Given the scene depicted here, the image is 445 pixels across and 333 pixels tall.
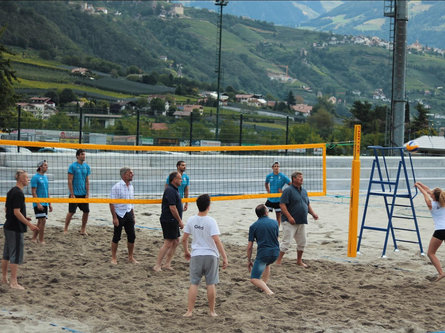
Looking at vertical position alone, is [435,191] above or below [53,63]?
below

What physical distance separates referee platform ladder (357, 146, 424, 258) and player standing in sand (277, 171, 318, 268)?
1284mm

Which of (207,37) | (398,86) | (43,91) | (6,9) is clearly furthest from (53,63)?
(398,86)

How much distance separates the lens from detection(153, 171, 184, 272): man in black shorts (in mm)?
8586

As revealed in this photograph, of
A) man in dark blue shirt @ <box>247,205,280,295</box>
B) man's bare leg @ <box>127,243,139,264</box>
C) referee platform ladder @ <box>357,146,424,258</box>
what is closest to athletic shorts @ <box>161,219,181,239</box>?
man's bare leg @ <box>127,243,139,264</box>

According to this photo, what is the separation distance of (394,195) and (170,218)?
12.0 feet

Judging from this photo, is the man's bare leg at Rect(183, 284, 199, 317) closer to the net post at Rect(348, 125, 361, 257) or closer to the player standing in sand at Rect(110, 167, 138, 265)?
the player standing in sand at Rect(110, 167, 138, 265)

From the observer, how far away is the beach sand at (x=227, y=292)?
21.4ft

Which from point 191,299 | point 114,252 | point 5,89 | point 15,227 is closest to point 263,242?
point 191,299

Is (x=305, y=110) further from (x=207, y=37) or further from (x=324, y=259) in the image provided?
(x=324, y=259)

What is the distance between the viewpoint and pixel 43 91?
3681 inches

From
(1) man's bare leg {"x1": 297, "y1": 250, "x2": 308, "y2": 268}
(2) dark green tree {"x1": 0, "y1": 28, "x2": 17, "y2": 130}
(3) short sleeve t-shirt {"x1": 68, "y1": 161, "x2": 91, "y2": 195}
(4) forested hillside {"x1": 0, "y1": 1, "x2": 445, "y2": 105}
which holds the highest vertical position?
(4) forested hillside {"x1": 0, "y1": 1, "x2": 445, "y2": 105}

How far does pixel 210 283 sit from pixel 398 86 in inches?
563

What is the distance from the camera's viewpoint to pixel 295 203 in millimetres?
9141

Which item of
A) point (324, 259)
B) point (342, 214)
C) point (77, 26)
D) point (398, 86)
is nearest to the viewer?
point (324, 259)
